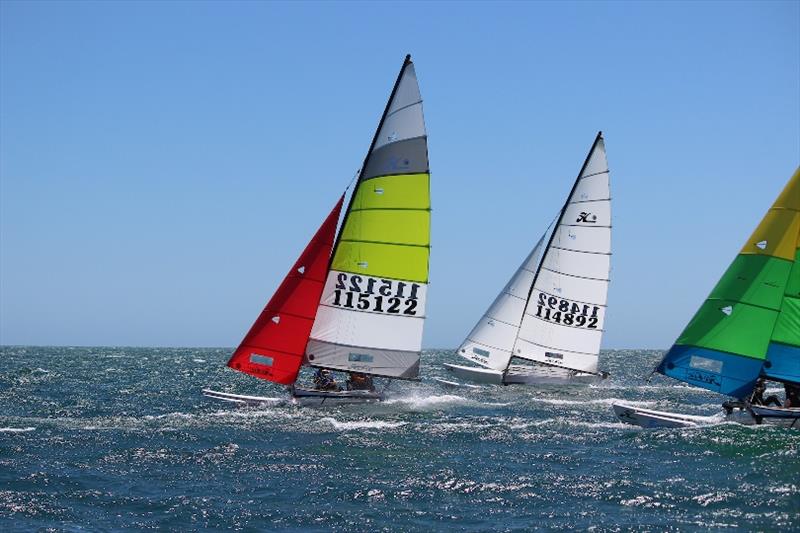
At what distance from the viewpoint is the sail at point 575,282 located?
1725 inches

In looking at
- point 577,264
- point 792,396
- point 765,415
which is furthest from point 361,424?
point 577,264

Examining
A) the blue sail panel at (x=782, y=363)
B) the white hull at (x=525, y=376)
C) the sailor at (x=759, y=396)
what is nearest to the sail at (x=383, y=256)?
the sailor at (x=759, y=396)

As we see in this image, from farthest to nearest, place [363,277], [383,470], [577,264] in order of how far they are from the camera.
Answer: [577,264] → [363,277] → [383,470]

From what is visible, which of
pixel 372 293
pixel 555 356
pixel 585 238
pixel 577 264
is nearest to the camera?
pixel 372 293

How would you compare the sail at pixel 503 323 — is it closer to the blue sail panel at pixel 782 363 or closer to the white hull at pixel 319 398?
the white hull at pixel 319 398

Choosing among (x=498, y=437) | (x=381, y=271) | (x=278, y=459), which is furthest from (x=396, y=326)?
(x=278, y=459)

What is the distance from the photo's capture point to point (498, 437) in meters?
27.6

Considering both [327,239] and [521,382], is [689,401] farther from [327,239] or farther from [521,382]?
[327,239]

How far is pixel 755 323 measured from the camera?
2906 centimetres

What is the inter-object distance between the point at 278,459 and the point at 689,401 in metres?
23.8

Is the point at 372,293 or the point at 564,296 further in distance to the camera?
the point at 564,296

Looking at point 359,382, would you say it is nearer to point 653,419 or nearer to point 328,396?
point 328,396

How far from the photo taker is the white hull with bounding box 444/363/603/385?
45.7 metres

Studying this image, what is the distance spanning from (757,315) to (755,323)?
0.25m
